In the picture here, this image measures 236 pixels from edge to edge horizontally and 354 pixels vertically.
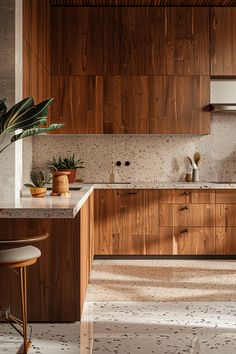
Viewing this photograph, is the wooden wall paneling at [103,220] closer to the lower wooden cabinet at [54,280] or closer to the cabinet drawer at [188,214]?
the cabinet drawer at [188,214]

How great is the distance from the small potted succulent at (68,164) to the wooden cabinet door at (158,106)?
22.2 inches

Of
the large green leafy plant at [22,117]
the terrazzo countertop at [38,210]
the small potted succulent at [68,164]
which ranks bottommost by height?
the terrazzo countertop at [38,210]

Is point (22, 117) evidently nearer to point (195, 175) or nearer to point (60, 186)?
point (60, 186)

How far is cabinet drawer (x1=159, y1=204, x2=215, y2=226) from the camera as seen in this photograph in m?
6.07

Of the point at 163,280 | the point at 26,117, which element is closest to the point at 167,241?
the point at 163,280

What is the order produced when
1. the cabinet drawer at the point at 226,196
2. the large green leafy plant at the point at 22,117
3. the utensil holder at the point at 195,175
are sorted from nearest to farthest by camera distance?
the large green leafy plant at the point at 22,117 < the cabinet drawer at the point at 226,196 < the utensil holder at the point at 195,175

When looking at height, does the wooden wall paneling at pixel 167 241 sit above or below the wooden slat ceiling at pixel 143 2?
below

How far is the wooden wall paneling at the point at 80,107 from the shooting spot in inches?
247

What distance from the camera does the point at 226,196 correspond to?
238 inches

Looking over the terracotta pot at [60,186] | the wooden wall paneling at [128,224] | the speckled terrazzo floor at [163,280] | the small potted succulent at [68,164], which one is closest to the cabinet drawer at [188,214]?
the wooden wall paneling at [128,224]

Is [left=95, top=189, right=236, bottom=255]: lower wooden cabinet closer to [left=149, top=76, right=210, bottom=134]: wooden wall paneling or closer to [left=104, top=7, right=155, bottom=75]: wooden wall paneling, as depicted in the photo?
[left=149, top=76, right=210, bottom=134]: wooden wall paneling

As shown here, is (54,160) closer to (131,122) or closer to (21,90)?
(131,122)

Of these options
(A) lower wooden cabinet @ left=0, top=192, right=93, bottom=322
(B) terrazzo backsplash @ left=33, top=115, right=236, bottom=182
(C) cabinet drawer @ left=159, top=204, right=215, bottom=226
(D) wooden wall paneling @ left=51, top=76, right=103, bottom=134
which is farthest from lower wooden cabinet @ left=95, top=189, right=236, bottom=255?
(A) lower wooden cabinet @ left=0, top=192, right=93, bottom=322

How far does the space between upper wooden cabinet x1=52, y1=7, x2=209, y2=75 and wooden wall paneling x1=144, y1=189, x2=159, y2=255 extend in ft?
4.38
